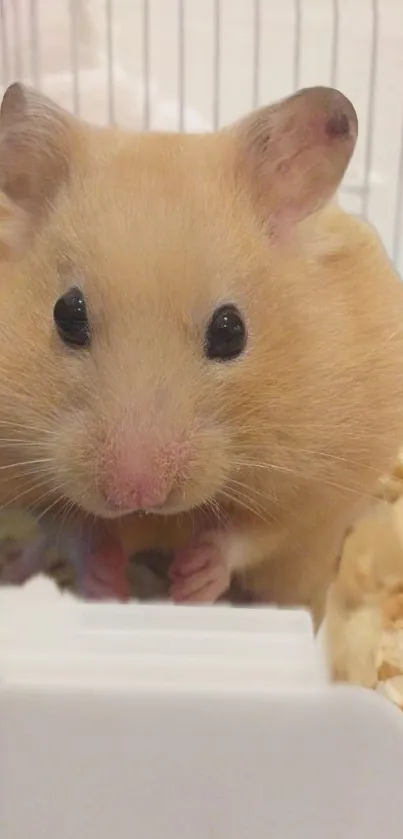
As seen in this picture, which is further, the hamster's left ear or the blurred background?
the blurred background

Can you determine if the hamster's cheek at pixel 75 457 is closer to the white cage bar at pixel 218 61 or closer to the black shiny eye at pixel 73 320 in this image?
the black shiny eye at pixel 73 320

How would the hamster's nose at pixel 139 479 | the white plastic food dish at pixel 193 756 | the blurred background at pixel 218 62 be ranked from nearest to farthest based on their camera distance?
the white plastic food dish at pixel 193 756 → the hamster's nose at pixel 139 479 → the blurred background at pixel 218 62

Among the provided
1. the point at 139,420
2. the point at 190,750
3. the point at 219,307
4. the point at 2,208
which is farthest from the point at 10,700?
the point at 2,208

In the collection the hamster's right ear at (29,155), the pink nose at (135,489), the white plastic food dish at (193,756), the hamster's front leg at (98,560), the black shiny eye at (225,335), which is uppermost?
the hamster's right ear at (29,155)

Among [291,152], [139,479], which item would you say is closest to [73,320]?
[139,479]

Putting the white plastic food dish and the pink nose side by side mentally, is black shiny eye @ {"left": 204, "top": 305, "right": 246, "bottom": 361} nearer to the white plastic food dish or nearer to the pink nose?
the pink nose

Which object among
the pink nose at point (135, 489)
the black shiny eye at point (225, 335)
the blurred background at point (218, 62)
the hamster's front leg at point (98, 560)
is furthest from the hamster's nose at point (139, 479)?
the blurred background at point (218, 62)

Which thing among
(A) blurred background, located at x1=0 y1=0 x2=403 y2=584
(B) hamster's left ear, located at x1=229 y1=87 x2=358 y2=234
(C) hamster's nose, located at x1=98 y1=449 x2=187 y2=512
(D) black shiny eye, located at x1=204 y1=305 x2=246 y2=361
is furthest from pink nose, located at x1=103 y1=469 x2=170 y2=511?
(A) blurred background, located at x1=0 y1=0 x2=403 y2=584

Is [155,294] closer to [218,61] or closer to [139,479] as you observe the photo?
[139,479]
